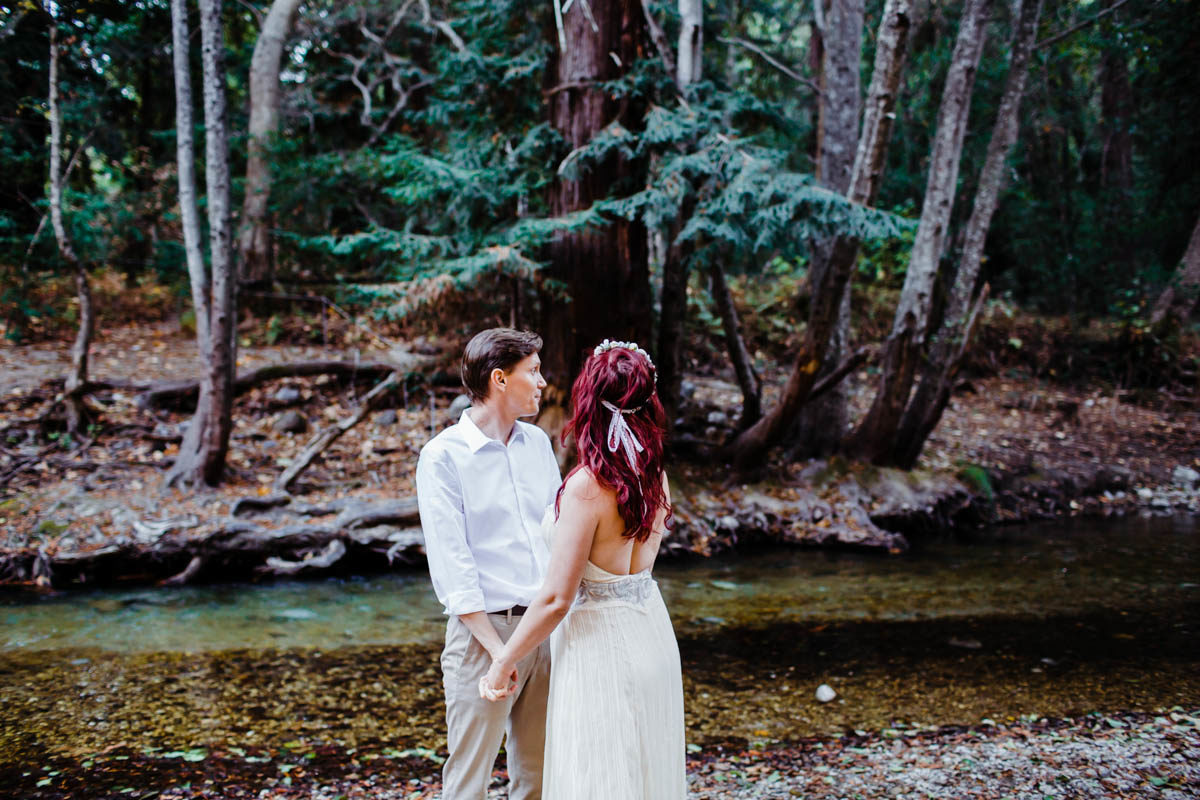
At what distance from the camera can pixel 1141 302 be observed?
15.8 metres

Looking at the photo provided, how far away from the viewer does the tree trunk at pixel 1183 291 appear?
1512 centimetres

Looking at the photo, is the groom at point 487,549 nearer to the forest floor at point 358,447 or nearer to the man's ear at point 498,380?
the man's ear at point 498,380

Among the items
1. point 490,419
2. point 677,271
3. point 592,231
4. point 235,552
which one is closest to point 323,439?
point 235,552

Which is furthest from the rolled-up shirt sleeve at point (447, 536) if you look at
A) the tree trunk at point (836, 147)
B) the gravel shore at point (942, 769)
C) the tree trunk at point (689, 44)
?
the tree trunk at point (836, 147)

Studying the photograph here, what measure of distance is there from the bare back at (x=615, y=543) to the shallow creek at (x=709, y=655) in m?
2.45

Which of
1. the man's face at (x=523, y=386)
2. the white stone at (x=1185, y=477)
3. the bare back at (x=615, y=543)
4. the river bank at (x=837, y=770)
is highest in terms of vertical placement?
the man's face at (x=523, y=386)

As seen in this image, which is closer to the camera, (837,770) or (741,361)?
(837,770)

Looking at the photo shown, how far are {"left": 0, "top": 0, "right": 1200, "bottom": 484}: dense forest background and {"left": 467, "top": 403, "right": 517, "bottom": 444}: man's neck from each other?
568cm

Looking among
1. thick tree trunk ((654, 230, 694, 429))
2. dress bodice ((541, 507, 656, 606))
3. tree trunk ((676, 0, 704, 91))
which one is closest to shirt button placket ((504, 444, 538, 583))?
dress bodice ((541, 507, 656, 606))

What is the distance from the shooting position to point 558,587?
248 centimetres

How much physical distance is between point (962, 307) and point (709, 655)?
7498mm

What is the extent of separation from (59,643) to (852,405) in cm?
1170

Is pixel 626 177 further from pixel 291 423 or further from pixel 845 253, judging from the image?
pixel 291 423

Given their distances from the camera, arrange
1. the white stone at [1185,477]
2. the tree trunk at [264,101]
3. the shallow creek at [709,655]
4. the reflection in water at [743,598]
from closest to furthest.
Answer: the shallow creek at [709,655], the reflection in water at [743,598], the white stone at [1185,477], the tree trunk at [264,101]
